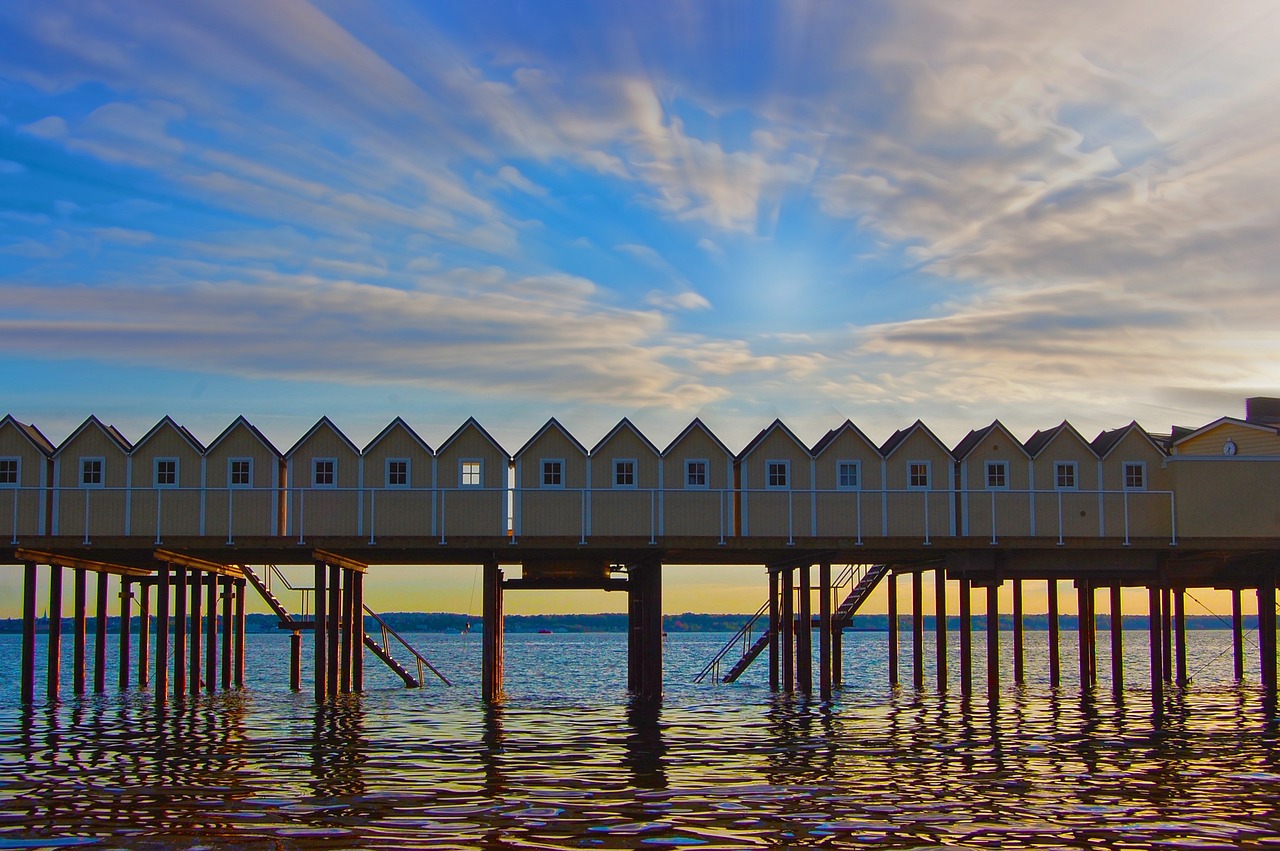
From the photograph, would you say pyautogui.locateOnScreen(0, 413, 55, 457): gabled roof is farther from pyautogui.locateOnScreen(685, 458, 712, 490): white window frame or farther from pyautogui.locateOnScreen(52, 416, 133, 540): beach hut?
pyautogui.locateOnScreen(685, 458, 712, 490): white window frame

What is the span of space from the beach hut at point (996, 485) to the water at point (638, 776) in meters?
5.64

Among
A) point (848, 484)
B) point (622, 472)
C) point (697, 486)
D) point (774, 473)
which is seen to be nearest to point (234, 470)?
point (622, 472)

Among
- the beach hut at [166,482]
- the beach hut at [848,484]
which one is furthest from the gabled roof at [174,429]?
the beach hut at [848,484]

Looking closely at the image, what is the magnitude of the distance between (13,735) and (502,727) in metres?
11.8

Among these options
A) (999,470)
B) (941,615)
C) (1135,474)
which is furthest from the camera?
(941,615)

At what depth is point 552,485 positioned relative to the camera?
43.2 metres

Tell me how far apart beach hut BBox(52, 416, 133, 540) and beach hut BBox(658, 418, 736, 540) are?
15998mm

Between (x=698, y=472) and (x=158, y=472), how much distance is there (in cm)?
1607

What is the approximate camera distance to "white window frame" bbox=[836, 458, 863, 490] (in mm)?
44094

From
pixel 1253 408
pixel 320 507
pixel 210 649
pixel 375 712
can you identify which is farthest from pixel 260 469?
pixel 1253 408

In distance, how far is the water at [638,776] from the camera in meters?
21.0

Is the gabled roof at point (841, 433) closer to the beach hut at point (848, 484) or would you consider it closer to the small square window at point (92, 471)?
the beach hut at point (848, 484)

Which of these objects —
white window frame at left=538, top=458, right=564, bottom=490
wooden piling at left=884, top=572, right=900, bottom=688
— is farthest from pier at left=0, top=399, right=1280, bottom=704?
wooden piling at left=884, top=572, right=900, bottom=688

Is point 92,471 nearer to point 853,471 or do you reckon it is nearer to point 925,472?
point 853,471
